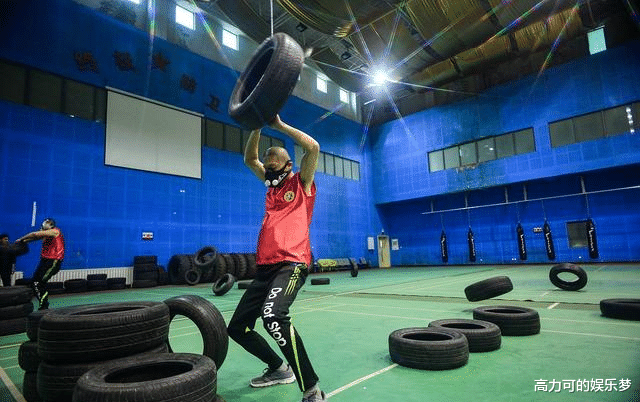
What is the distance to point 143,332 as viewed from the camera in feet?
7.14

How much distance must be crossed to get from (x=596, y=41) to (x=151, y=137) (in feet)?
60.3

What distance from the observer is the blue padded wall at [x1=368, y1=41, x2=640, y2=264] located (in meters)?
14.9

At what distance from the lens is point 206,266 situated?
1177 centimetres

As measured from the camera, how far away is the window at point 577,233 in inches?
618

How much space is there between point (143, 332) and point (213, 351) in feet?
1.87

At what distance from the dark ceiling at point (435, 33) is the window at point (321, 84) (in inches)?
43.6

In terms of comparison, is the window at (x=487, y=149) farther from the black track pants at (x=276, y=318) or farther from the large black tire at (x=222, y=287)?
the black track pants at (x=276, y=318)

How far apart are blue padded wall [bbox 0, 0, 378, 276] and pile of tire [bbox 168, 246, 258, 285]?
568 mm

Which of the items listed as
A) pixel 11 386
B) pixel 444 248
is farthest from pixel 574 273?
pixel 444 248

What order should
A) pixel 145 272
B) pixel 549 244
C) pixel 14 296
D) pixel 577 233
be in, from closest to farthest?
1. pixel 14 296
2. pixel 145 272
3. pixel 577 233
4. pixel 549 244

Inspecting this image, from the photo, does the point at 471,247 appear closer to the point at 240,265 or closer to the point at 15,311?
the point at 240,265

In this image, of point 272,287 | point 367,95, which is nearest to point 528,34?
point 367,95

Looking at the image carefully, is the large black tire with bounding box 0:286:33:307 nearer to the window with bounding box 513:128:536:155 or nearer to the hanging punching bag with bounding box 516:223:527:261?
the hanging punching bag with bounding box 516:223:527:261

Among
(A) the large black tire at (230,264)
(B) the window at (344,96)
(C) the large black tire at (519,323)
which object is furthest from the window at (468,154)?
(C) the large black tire at (519,323)
